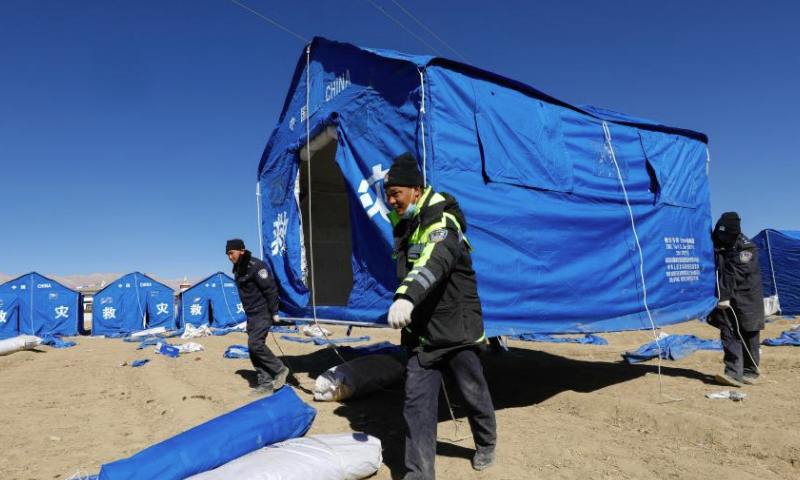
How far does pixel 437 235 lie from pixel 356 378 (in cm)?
303

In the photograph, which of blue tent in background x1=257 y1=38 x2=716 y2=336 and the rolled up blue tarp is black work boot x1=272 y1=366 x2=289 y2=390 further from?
the rolled up blue tarp

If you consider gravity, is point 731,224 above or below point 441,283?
above

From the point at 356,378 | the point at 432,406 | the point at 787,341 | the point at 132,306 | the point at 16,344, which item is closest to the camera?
the point at 432,406

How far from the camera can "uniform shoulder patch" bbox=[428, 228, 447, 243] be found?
2896 millimetres

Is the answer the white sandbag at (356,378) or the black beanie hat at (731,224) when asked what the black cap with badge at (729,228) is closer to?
the black beanie hat at (731,224)

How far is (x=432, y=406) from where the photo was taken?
3020 millimetres

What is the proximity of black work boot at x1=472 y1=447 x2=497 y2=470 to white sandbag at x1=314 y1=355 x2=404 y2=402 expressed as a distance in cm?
234

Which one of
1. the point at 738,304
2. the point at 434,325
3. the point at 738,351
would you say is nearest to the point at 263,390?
the point at 434,325

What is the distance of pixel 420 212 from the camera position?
310 cm

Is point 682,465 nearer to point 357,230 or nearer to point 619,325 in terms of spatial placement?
point 619,325

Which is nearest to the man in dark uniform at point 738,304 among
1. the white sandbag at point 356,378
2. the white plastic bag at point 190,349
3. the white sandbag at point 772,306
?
the white sandbag at point 356,378

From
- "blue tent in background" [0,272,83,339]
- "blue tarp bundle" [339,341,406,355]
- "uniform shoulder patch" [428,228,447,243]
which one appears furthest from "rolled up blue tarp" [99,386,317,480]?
"blue tent in background" [0,272,83,339]

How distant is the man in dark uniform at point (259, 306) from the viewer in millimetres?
5906

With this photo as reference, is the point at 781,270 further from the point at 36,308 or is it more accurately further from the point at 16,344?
the point at 36,308
